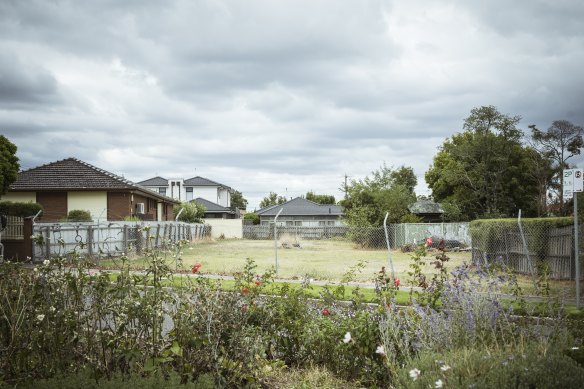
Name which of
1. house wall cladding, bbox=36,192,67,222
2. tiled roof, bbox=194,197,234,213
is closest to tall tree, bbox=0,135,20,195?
house wall cladding, bbox=36,192,67,222

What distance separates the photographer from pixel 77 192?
37.4 meters

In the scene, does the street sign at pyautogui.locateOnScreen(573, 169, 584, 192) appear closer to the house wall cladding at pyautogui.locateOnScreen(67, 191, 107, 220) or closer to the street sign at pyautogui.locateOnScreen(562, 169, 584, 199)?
the street sign at pyautogui.locateOnScreen(562, 169, 584, 199)

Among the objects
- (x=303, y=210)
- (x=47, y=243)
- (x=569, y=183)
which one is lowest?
(x=47, y=243)

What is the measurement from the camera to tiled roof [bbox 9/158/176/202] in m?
36.9

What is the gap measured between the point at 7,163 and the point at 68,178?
13.2 metres

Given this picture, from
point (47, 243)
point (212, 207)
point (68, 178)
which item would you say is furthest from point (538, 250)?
point (212, 207)

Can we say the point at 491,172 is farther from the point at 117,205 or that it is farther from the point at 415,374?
the point at 415,374

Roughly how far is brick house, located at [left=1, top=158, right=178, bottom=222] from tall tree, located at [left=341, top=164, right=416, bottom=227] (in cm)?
1613

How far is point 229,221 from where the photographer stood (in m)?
53.6

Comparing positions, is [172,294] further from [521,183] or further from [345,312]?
[521,183]

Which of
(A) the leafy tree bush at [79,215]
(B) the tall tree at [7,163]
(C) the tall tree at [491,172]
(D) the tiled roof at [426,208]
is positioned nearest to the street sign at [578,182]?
(B) the tall tree at [7,163]

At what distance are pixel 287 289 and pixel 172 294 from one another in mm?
1787

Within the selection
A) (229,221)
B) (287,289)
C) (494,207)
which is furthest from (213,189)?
(287,289)

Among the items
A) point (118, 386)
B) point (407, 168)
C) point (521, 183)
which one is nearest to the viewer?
point (118, 386)
